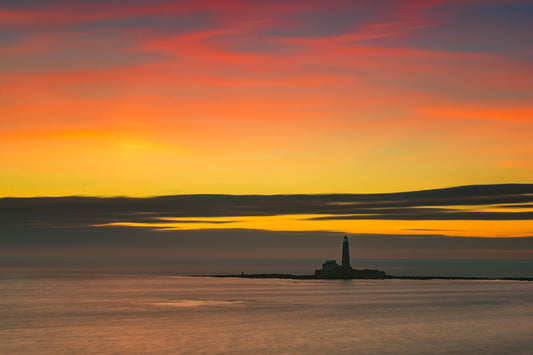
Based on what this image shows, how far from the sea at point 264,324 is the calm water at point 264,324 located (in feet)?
0.32

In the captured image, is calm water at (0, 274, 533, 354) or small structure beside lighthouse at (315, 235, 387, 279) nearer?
calm water at (0, 274, 533, 354)

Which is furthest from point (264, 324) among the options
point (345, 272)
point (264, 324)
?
point (345, 272)

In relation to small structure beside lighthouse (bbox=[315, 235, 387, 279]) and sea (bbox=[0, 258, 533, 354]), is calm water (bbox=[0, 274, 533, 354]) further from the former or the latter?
small structure beside lighthouse (bbox=[315, 235, 387, 279])

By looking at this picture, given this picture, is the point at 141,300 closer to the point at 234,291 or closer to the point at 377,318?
the point at 234,291

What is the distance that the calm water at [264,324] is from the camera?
5753 cm

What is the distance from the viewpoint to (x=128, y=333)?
65.6m

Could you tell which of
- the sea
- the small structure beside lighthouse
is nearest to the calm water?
the sea

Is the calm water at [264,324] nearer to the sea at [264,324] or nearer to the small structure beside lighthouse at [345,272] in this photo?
the sea at [264,324]

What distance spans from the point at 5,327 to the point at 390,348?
1515 inches

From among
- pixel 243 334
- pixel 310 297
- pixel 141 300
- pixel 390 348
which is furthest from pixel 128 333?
pixel 310 297

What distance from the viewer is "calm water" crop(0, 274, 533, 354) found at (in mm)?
57531

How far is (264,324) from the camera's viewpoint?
73.7 m

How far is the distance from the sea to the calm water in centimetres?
10

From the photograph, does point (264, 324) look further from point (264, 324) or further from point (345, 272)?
point (345, 272)
